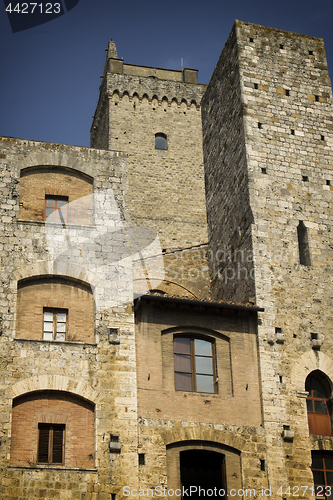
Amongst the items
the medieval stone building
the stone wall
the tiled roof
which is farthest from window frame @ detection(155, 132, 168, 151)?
the tiled roof

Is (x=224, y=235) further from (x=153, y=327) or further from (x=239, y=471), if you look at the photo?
(x=239, y=471)

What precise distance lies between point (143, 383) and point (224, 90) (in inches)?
441

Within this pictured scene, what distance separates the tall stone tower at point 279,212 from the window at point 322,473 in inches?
3.3

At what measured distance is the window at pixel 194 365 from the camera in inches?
687

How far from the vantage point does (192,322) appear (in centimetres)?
1805

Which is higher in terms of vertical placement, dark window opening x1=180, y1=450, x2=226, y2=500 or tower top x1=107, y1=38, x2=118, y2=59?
tower top x1=107, y1=38, x2=118, y2=59

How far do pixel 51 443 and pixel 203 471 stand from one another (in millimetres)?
3751

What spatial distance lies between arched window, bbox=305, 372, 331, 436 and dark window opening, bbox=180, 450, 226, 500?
2.67 metres

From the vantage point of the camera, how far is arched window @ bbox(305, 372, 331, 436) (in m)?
17.8

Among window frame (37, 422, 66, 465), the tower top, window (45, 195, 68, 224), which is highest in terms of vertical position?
the tower top

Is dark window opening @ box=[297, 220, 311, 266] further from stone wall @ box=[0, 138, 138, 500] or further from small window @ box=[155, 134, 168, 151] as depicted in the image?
small window @ box=[155, 134, 168, 151]

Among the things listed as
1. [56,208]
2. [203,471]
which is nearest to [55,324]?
[56,208]

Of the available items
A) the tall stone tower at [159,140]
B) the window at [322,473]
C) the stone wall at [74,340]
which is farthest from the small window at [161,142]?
the window at [322,473]

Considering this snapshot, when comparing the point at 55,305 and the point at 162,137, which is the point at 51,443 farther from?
the point at 162,137
